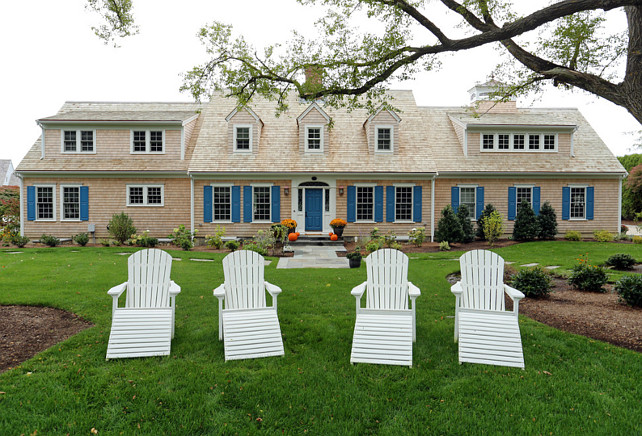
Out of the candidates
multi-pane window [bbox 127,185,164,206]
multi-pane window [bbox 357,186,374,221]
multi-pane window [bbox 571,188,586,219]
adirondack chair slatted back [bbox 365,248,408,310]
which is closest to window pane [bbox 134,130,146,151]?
multi-pane window [bbox 127,185,164,206]

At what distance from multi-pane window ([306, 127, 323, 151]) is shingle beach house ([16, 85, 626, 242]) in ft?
0.20

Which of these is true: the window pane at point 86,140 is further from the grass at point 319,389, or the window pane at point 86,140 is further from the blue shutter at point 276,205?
the grass at point 319,389

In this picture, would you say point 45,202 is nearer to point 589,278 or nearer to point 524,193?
point 589,278

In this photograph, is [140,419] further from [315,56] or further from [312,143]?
[312,143]

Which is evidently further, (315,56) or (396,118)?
(396,118)

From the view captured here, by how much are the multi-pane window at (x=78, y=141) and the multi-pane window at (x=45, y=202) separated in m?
1.81

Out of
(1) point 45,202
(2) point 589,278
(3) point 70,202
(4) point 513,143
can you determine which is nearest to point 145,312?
(2) point 589,278

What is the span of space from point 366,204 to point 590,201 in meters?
9.81

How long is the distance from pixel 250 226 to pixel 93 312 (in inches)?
398

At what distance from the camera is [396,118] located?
16484 millimetres

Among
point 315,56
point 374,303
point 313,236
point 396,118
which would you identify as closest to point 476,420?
point 374,303

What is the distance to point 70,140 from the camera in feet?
53.1

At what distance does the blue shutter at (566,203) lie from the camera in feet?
54.6

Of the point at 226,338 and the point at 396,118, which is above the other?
the point at 396,118
